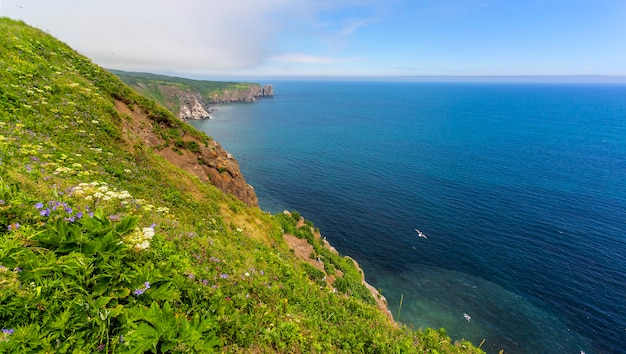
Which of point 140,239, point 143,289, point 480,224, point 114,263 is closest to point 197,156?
point 140,239

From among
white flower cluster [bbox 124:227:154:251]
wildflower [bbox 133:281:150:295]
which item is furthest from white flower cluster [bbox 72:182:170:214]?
wildflower [bbox 133:281:150:295]

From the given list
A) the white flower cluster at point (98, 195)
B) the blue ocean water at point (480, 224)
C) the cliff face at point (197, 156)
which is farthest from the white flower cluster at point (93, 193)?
the blue ocean water at point (480, 224)

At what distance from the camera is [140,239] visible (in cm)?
714

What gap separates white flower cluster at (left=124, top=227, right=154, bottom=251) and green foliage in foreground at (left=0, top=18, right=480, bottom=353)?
0.03m

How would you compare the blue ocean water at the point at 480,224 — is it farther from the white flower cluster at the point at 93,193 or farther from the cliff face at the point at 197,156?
the white flower cluster at the point at 93,193

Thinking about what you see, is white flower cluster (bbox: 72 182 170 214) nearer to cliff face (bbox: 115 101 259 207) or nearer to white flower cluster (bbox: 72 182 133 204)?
white flower cluster (bbox: 72 182 133 204)

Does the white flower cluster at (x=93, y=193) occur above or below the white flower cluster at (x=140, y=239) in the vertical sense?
above

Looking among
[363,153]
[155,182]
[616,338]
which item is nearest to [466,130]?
[363,153]

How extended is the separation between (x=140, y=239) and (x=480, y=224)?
196ft

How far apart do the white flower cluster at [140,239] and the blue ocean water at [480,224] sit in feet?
100

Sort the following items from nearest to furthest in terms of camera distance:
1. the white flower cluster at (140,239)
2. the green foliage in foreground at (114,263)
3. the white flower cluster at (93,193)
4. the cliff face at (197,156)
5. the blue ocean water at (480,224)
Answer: the green foliage in foreground at (114,263), the white flower cluster at (140,239), the white flower cluster at (93,193), the cliff face at (197,156), the blue ocean water at (480,224)

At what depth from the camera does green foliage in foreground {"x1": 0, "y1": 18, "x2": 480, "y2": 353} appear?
4.58m

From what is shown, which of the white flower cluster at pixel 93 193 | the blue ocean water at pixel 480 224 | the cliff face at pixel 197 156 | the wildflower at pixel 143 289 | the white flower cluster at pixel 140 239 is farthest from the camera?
the blue ocean water at pixel 480 224

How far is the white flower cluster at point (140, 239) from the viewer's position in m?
6.81
